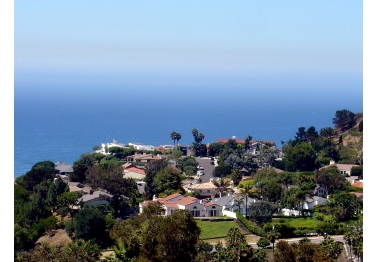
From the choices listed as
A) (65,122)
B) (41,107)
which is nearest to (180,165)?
(65,122)

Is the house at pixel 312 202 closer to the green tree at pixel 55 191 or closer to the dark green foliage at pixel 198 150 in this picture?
the green tree at pixel 55 191

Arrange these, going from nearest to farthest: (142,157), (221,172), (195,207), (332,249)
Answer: (332,249), (195,207), (221,172), (142,157)

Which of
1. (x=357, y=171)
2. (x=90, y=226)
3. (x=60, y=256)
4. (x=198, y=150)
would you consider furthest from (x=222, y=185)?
(x=60, y=256)

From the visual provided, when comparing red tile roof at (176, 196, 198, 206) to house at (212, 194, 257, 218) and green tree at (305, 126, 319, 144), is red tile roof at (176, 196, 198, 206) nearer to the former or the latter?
house at (212, 194, 257, 218)

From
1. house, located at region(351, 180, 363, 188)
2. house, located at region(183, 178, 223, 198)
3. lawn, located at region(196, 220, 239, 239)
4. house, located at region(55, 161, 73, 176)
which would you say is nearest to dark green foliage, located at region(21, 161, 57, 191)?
house, located at region(55, 161, 73, 176)

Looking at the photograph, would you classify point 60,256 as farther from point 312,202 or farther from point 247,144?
point 247,144
